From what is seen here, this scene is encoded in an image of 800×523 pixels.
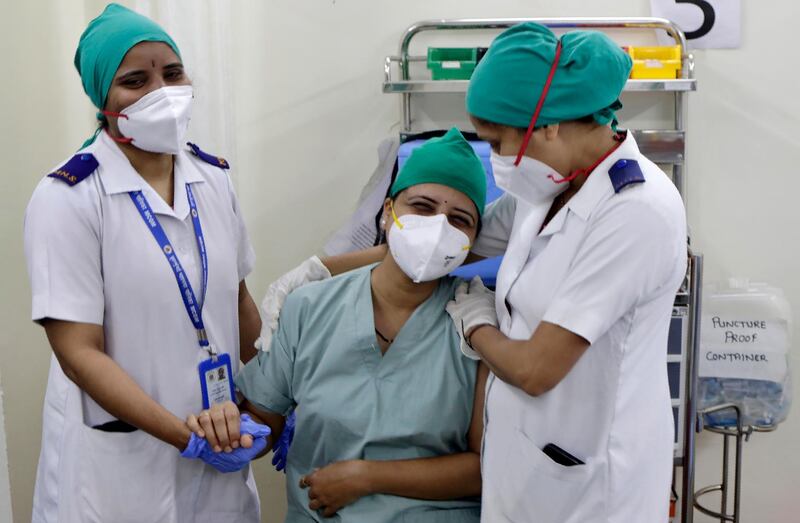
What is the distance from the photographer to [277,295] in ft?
5.52

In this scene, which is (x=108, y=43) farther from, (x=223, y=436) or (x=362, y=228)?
(x=362, y=228)

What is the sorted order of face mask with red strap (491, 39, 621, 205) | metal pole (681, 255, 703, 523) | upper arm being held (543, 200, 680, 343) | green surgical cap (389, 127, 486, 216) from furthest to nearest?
metal pole (681, 255, 703, 523) → green surgical cap (389, 127, 486, 216) → face mask with red strap (491, 39, 621, 205) → upper arm being held (543, 200, 680, 343)

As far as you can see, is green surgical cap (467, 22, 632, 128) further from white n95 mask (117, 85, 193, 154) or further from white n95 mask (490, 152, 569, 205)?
white n95 mask (117, 85, 193, 154)

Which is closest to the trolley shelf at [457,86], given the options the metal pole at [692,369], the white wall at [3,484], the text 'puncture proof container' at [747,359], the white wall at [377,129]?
the white wall at [377,129]

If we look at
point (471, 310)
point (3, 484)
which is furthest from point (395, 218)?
point (3, 484)

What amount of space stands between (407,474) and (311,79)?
1482 mm

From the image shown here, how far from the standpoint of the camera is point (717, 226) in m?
2.67

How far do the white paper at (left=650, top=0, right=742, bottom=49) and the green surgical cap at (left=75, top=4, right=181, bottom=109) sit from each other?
1.54 m

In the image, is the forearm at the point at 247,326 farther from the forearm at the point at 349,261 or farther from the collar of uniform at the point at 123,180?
the collar of uniform at the point at 123,180

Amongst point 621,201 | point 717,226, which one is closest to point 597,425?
point 621,201

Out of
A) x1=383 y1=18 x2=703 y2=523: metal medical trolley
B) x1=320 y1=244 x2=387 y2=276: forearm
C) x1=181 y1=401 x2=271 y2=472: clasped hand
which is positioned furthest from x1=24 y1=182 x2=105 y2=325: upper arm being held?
x1=383 y1=18 x2=703 y2=523: metal medical trolley

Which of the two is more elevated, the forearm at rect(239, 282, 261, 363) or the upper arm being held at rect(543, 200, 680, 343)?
the upper arm being held at rect(543, 200, 680, 343)

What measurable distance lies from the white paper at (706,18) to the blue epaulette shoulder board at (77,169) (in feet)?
5.51

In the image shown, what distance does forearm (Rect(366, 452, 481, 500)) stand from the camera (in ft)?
5.05
